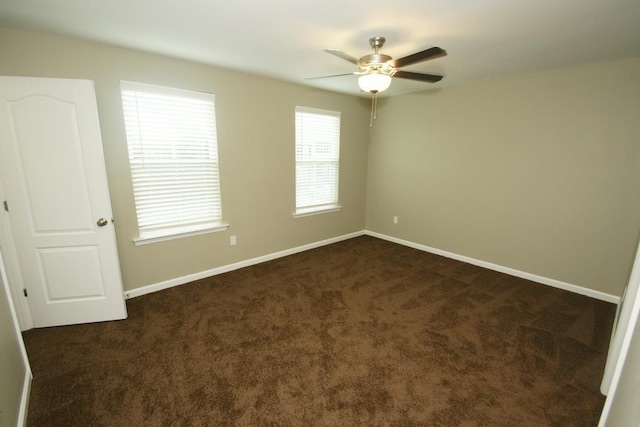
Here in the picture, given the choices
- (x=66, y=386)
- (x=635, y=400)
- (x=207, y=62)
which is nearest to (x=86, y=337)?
(x=66, y=386)

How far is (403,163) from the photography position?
14.9ft

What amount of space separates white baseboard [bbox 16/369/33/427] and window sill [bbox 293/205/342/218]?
2972 mm

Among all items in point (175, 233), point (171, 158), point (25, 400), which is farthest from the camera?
point (175, 233)

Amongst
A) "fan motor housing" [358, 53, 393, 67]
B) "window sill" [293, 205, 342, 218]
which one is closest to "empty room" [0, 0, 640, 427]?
"fan motor housing" [358, 53, 393, 67]

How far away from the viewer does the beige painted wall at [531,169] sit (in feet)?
9.20

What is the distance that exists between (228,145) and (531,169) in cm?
361

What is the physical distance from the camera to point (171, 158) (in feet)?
9.66

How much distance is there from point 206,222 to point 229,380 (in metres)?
1.97

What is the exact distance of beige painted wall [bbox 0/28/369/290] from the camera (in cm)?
236

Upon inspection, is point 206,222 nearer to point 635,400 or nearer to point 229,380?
point 229,380

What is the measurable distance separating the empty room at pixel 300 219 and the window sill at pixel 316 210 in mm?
239

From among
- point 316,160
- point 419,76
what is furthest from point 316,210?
point 419,76

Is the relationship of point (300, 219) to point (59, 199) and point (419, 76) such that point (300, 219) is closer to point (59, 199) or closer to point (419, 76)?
point (419, 76)

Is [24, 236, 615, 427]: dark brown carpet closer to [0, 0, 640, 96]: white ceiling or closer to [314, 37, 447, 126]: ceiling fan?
[314, 37, 447, 126]: ceiling fan
